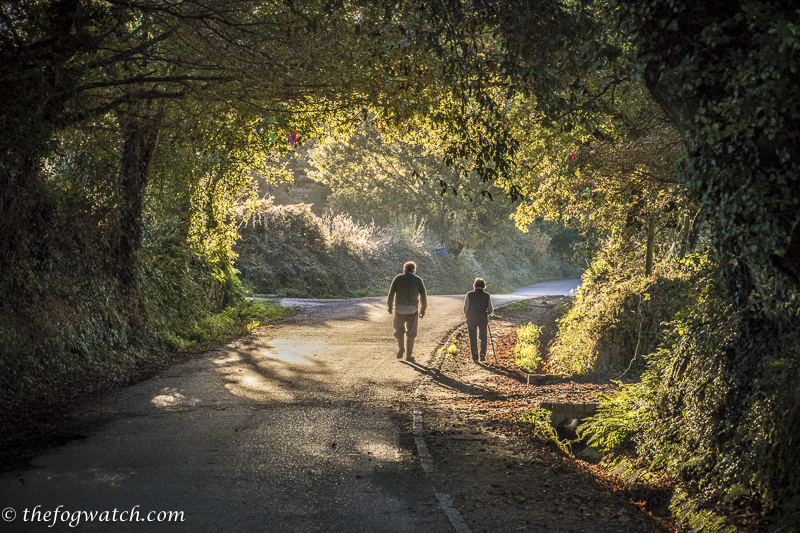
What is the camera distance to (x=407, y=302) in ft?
42.9

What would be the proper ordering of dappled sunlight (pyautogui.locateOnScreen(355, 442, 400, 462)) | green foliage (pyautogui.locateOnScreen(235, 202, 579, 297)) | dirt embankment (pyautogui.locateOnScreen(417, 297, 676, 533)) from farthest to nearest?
green foliage (pyautogui.locateOnScreen(235, 202, 579, 297)) → dappled sunlight (pyautogui.locateOnScreen(355, 442, 400, 462)) → dirt embankment (pyautogui.locateOnScreen(417, 297, 676, 533))

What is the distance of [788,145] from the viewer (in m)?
4.79

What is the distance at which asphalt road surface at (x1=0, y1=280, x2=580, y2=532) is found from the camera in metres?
4.99

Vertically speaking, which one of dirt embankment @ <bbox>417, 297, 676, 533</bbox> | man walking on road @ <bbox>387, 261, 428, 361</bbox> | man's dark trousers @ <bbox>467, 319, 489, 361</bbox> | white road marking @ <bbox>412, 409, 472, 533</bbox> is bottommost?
dirt embankment @ <bbox>417, 297, 676, 533</bbox>

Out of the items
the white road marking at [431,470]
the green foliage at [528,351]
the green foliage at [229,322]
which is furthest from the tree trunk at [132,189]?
the green foliage at [528,351]

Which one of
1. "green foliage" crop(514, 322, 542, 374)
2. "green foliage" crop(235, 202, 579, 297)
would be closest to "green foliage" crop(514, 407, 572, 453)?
"green foliage" crop(514, 322, 542, 374)

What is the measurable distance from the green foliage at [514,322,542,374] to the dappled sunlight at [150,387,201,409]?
6.91m

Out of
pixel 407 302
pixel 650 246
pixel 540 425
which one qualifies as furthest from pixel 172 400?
pixel 650 246

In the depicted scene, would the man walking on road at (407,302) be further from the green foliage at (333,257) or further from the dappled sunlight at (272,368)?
the green foliage at (333,257)

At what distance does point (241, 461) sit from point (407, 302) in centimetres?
697

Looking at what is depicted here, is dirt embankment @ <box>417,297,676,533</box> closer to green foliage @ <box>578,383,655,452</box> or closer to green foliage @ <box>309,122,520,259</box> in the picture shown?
green foliage @ <box>578,383,655,452</box>

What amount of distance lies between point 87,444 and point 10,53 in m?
4.69

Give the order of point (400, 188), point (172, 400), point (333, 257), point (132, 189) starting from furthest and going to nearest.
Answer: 1. point (400, 188)
2. point (333, 257)
3. point (132, 189)
4. point (172, 400)

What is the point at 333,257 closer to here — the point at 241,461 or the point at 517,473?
the point at 241,461
